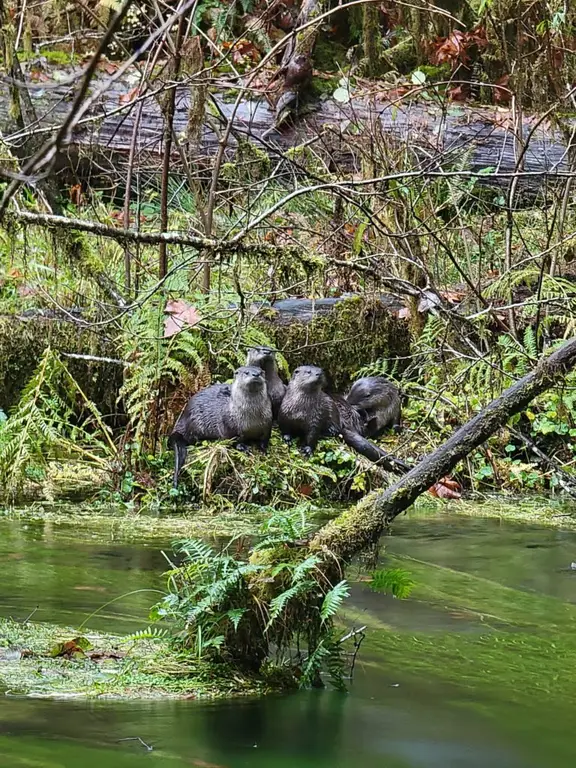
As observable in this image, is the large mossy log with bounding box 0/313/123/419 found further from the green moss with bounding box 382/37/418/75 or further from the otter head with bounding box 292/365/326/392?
the green moss with bounding box 382/37/418/75

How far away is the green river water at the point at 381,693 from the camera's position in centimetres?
303

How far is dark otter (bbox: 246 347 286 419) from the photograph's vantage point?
8492 millimetres

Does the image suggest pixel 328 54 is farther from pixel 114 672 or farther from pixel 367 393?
pixel 114 672

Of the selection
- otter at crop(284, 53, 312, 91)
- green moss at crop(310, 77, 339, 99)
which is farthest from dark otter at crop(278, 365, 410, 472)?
green moss at crop(310, 77, 339, 99)

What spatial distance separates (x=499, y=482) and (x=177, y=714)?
18.9ft

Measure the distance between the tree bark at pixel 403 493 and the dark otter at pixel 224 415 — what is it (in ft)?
13.6

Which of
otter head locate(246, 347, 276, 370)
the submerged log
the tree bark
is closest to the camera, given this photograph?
the tree bark

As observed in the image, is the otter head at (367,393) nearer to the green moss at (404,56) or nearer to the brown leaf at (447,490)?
the brown leaf at (447,490)

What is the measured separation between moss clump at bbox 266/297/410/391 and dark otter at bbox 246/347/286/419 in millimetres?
736

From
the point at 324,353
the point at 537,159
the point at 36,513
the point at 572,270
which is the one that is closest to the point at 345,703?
the point at 36,513

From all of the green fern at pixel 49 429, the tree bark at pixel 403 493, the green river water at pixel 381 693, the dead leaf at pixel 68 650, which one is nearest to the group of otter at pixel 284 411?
the green fern at pixel 49 429

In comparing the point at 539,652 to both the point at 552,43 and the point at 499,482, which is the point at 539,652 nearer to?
the point at 499,482

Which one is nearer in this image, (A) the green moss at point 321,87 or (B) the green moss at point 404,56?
(A) the green moss at point 321,87

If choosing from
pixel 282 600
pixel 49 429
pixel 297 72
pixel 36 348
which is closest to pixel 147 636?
pixel 282 600
